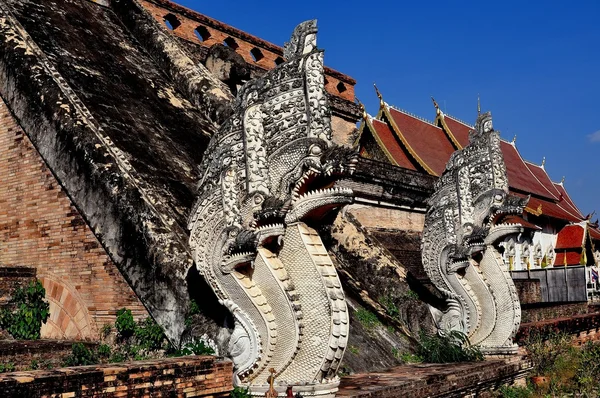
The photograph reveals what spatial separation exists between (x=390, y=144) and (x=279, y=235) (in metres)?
18.1

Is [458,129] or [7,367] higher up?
[458,129]

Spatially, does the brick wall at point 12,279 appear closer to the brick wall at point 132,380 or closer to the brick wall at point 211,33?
the brick wall at point 132,380

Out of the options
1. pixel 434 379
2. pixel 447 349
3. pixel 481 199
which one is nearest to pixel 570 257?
pixel 481 199

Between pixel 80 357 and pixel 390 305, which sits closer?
pixel 80 357

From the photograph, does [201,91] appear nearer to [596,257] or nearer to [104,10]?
[104,10]

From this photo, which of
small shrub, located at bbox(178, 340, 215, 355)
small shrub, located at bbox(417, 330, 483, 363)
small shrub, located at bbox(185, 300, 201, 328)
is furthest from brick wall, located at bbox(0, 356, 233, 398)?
small shrub, located at bbox(417, 330, 483, 363)

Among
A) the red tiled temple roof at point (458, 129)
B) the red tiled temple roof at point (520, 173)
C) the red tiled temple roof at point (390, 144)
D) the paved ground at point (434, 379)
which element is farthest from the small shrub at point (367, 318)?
the red tiled temple roof at point (520, 173)

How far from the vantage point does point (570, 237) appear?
33250mm

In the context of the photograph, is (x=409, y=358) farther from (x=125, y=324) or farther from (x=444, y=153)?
(x=444, y=153)

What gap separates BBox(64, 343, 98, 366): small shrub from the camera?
5.67 metres

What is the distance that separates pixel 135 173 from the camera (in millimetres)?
6527

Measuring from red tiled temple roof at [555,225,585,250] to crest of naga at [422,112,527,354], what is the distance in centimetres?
2591

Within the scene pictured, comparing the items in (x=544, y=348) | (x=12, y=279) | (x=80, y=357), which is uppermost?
(x=12, y=279)

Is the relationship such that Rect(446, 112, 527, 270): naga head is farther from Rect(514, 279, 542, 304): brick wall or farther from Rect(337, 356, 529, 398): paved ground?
Rect(514, 279, 542, 304): brick wall
